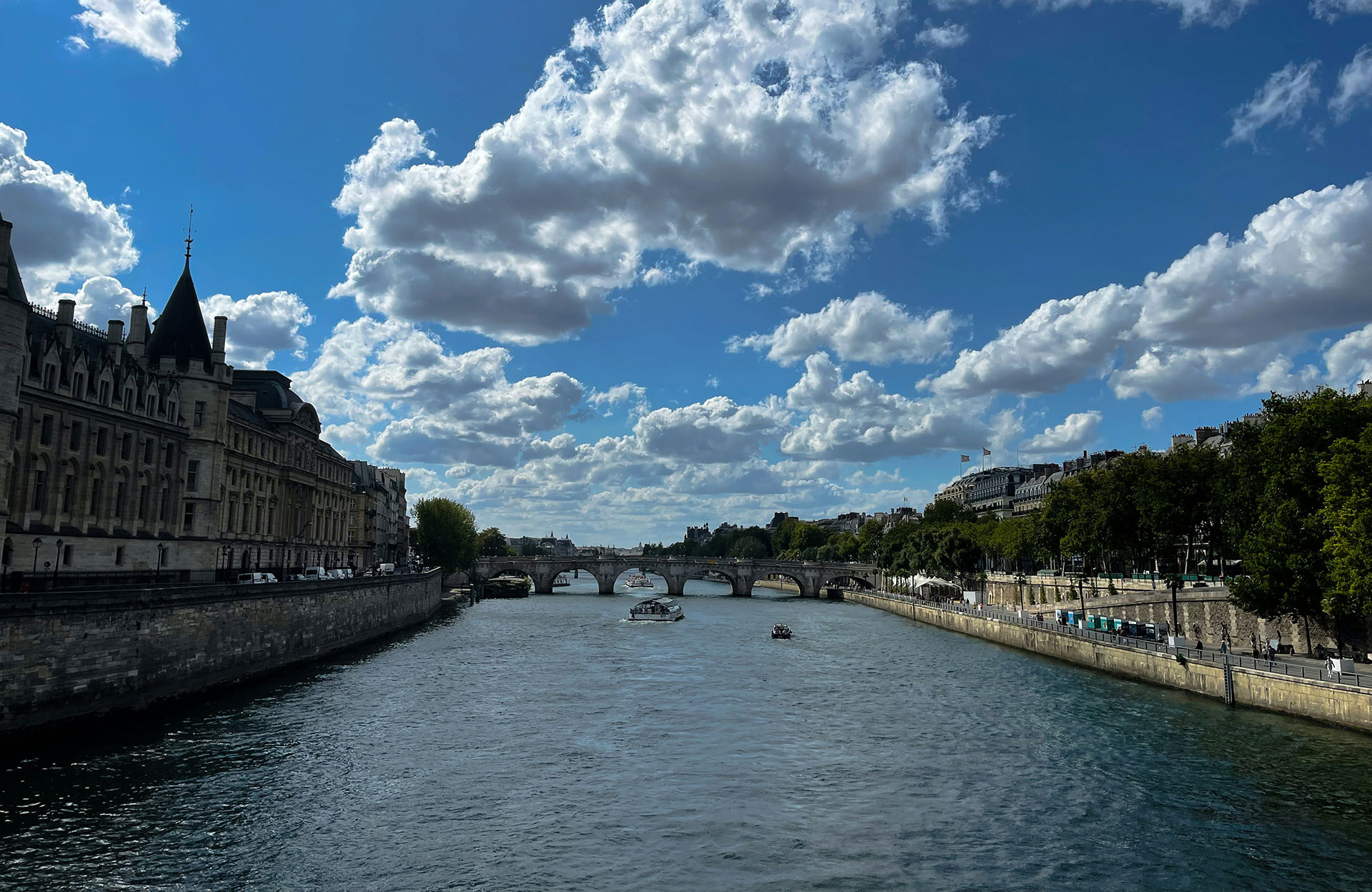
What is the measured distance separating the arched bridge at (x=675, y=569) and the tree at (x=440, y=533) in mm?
26115

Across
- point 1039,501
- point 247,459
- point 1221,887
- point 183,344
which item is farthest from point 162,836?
point 1039,501

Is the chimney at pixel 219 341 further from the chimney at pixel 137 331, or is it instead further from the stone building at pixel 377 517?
the stone building at pixel 377 517

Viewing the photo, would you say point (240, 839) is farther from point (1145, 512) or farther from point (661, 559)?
point (661, 559)

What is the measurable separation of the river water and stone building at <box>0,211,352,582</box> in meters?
14.0

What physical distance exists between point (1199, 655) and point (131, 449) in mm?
64146

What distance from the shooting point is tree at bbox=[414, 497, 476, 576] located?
469 ft

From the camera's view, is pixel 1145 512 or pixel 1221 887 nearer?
pixel 1221 887

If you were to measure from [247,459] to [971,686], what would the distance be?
59.2 m

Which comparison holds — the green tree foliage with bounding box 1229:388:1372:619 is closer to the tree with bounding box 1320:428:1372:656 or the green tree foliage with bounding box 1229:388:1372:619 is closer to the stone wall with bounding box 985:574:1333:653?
the tree with bounding box 1320:428:1372:656

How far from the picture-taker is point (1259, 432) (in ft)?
181

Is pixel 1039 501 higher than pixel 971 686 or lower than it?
higher

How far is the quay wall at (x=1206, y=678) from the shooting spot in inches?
1458

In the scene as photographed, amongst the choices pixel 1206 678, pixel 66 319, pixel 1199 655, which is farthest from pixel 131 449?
pixel 1199 655

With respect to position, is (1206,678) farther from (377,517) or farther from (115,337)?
(377,517)
